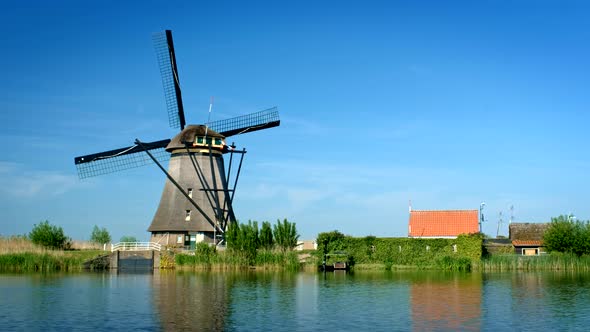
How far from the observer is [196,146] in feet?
180

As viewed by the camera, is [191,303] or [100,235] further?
[100,235]

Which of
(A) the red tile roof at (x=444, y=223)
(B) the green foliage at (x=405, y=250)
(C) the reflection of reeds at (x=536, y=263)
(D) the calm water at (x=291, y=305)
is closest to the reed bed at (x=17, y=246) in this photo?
(D) the calm water at (x=291, y=305)

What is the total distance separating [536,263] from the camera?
53.7 meters

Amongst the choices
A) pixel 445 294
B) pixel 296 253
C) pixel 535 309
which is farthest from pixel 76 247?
pixel 535 309

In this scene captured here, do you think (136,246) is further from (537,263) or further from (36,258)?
(537,263)

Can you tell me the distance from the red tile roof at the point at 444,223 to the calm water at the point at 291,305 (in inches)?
1070

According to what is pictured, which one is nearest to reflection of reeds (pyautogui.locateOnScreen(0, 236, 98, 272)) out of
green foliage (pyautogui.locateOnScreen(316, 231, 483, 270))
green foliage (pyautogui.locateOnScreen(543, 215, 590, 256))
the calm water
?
the calm water

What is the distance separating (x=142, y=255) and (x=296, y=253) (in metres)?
12.3

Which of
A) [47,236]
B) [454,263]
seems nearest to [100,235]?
[47,236]

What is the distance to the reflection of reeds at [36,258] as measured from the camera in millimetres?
50500

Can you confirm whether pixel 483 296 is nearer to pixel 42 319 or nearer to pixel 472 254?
pixel 42 319

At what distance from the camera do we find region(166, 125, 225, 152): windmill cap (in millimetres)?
55312

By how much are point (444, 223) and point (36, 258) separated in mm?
38534

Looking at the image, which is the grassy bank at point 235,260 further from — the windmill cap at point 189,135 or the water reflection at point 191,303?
the water reflection at point 191,303
